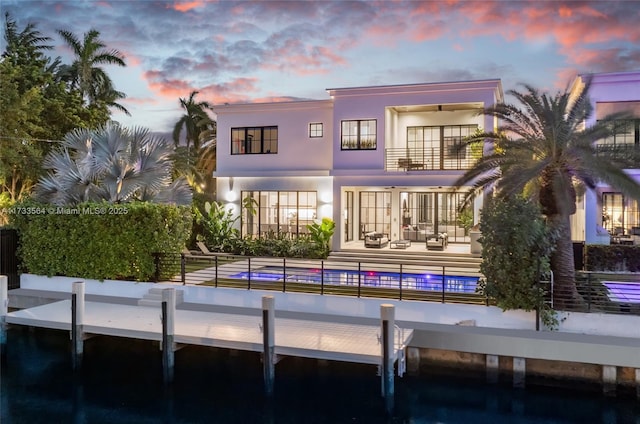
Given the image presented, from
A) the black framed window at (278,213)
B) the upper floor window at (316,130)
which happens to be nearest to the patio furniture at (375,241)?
the black framed window at (278,213)

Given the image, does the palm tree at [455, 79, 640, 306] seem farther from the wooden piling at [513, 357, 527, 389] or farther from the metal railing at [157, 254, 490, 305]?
the metal railing at [157, 254, 490, 305]

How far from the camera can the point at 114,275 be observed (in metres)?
15.1

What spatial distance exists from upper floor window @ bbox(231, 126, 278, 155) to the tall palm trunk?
13.8 m

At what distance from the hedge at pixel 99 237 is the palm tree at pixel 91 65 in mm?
16666

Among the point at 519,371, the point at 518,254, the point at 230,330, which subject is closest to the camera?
the point at 519,371

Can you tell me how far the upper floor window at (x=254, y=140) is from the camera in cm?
2299

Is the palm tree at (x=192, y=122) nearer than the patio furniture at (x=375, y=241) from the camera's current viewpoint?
No

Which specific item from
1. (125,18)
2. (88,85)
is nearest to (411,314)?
(125,18)

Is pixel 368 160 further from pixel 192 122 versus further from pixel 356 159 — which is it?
pixel 192 122

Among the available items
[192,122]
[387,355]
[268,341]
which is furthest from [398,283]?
[192,122]

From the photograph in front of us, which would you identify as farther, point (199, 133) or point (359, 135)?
point (199, 133)

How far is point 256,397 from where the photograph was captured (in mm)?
10117

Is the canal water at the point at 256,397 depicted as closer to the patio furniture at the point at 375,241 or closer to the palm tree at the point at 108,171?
the palm tree at the point at 108,171

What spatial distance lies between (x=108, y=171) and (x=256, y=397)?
29.5 feet
